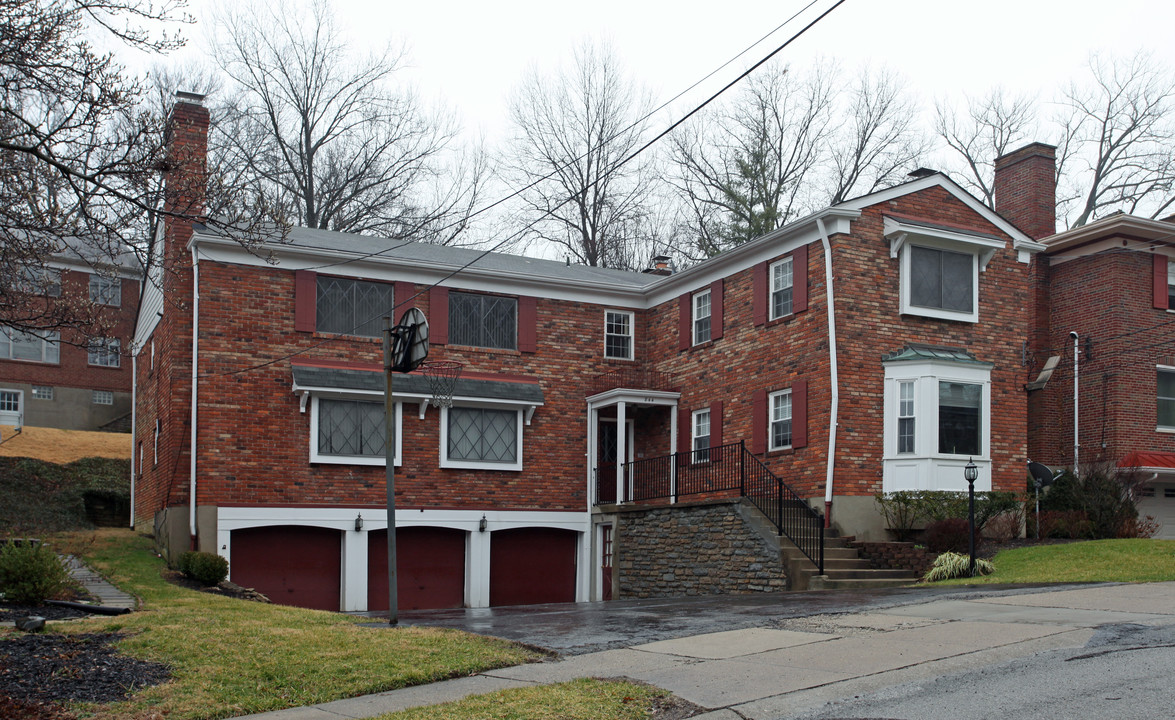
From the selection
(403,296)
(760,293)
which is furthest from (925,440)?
(403,296)

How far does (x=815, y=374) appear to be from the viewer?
19.4m

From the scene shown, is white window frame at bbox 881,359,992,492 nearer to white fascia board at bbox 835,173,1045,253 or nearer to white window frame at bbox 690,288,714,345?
white fascia board at bbox 835,173,1045,253

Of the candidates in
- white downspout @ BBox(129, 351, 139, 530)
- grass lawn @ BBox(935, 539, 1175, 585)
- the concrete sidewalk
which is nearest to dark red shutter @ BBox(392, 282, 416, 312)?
white downspout @ BBox(129, 351, 139, 530)

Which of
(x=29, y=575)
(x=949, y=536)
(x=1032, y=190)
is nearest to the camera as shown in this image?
(x=29, y=575)

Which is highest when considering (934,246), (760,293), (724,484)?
(934,246)

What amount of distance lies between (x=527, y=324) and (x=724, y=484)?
5.60m

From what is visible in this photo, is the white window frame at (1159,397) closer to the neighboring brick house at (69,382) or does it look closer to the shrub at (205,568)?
the shrub at (205,568)

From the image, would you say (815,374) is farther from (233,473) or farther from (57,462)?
(57,462)

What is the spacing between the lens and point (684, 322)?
23.6 meters

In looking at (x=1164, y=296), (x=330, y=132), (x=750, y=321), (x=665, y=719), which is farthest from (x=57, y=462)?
(x=1164, y=296)

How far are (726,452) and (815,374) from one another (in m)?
2.78

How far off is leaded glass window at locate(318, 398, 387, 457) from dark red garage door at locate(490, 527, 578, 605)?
10.8ft

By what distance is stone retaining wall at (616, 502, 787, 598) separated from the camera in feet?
59.7

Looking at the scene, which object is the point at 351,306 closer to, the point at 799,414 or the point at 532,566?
the point at 532,566
